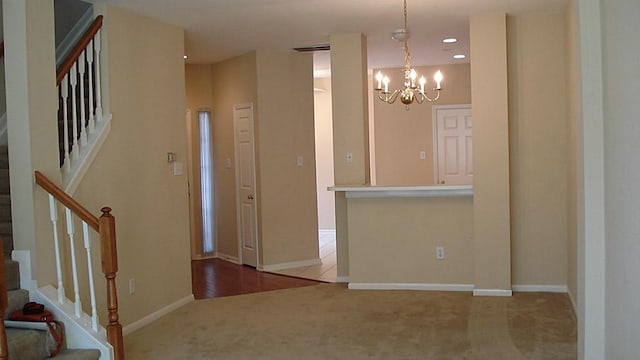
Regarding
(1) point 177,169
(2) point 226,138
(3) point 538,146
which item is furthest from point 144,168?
(3) point 538,146

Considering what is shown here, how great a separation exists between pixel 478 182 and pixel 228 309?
2.48 metres

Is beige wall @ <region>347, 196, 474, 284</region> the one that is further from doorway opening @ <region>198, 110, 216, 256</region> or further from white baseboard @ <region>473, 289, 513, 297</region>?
doorway opening @ <region>198, 110, 216, 256</region>

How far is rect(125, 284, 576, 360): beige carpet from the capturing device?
4445 millimetres

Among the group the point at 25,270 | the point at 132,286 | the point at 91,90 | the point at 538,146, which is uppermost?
the point at 91,90

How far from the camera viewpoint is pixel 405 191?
6223 millimetres

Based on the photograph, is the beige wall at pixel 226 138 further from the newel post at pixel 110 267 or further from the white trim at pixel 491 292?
the newel post at pixel 110 267

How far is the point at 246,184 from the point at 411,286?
2.55 metres

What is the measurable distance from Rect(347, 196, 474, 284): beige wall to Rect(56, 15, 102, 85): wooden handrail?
9.10 ft

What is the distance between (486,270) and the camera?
6.02 m

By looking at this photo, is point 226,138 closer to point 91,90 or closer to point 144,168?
point 144,168

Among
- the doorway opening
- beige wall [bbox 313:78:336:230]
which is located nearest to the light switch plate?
the doorway opening

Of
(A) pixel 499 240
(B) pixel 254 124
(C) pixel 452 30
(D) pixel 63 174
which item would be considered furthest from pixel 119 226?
(C) pixel 452 30

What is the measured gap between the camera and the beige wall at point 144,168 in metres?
5.15

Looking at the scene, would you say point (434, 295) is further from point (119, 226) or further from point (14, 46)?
point (14, 46)
